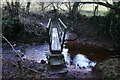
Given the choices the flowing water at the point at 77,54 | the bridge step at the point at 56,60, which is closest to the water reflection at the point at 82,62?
the flowing water at the point at 77,54

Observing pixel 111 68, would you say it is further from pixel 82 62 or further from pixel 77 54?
pixel 77 54

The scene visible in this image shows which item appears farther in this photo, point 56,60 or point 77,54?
point 77,54

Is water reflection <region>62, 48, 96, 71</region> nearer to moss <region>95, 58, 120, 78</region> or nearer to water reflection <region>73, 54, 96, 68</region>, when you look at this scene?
water reflection <region>73, 54, 96, 68</region>

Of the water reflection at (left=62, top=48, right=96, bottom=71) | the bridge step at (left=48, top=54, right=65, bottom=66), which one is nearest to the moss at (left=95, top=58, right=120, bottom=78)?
the water reflection at (left=62, top=48, right=96, bottom=71)

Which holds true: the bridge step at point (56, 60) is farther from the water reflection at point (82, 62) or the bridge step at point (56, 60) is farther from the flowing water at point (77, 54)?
the water reflection at point (82, 62)

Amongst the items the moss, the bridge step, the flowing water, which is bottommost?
the flowing water

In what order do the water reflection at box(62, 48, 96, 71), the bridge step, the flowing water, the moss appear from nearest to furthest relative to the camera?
the moss → the bridge step → the water reflection at box(62, 48, 96, 71) → the flowing water

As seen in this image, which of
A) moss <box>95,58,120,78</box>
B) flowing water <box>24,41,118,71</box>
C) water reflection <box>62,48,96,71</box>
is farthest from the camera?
flowing water <box>24,41,118,71</box>

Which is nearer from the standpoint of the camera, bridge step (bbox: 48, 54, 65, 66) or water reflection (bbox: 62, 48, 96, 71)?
bridge step (bbox: 48, 54, 65, 66)

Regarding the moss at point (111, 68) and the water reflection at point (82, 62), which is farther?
the water reflection at point (82, 62)

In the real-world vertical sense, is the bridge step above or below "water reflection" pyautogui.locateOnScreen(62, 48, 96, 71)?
above

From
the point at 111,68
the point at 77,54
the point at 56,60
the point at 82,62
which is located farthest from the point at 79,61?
the point at 111,68

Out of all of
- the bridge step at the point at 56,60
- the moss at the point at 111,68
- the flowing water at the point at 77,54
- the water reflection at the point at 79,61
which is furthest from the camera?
the flowing water at the point at 77,54

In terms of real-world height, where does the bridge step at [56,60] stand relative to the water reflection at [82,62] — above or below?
above
